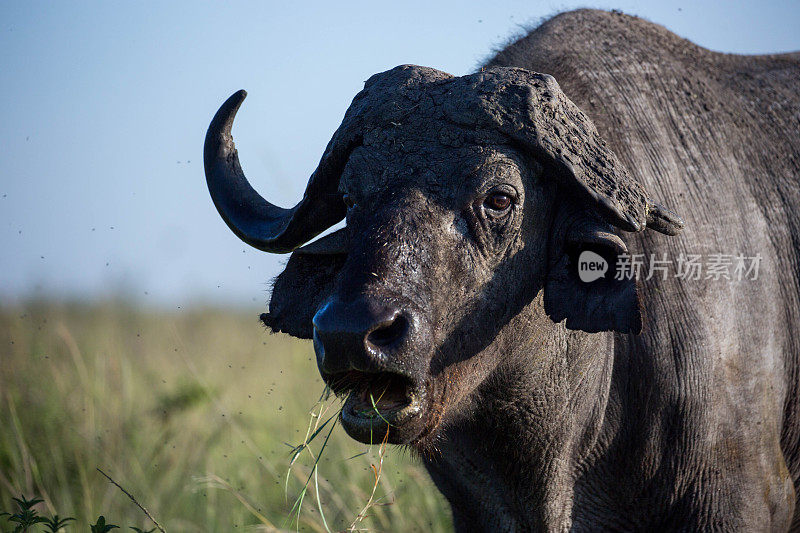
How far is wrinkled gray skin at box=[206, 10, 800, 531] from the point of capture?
9.69 feet

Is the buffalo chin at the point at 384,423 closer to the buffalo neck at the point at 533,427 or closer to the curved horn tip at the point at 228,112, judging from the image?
the buffalo neck at the point at 533,427

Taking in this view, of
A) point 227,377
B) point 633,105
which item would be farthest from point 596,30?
point 227,377

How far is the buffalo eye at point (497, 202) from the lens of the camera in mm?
3086

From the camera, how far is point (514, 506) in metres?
3.74

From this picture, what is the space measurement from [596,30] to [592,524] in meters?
2.87

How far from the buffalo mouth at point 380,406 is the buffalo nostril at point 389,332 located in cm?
18

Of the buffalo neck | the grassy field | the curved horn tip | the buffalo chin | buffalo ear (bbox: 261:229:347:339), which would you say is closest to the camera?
the buffalo chin

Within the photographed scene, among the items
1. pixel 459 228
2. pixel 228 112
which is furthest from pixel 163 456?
pixel 459 228

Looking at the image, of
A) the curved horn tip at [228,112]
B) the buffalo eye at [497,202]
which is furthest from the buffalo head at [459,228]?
the curved horn tip at [228,112]

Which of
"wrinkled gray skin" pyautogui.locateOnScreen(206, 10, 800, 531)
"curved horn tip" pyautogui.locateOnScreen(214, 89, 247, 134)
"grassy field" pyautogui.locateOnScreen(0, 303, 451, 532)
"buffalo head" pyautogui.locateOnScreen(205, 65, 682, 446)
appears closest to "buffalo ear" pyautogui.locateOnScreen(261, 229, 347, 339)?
"wrinkled gray skin" pyautogui.locateOnScreen(206, 10, 800, 531)

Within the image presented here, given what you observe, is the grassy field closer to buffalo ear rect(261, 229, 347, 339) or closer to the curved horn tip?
buffalo ear rect(261, 229, 347, 339)

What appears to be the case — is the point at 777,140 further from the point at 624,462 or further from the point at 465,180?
the point at 465,180

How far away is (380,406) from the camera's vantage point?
2.81 metres

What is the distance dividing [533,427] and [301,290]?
1284 millimetres
